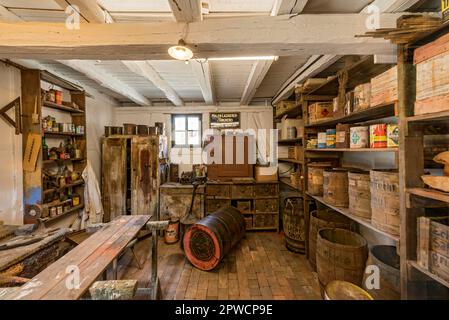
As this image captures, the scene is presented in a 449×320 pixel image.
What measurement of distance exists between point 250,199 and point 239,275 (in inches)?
59.3

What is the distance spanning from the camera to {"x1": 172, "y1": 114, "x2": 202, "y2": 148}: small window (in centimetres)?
486

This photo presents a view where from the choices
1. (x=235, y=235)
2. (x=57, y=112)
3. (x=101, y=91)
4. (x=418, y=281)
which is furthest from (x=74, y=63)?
(x=418, y=281)

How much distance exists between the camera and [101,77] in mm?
2984

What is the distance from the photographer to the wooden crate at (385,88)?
1.51m

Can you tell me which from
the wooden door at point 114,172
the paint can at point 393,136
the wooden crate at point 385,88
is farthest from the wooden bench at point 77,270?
the wooden crate at point 385,88

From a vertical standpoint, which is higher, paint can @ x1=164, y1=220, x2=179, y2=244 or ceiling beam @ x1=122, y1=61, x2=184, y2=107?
ceiling beam @ x1=122, y1=61, x2=184, y2=107

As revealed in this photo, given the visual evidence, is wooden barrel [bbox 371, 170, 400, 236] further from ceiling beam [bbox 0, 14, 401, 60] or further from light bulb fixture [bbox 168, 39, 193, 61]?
light bulb fixture [bbox 168, 39, 193, 61]

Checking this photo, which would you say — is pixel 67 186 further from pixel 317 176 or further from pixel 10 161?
pixel 317 176

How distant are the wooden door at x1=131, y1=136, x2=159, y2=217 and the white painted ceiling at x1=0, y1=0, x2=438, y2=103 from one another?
1.03 metres

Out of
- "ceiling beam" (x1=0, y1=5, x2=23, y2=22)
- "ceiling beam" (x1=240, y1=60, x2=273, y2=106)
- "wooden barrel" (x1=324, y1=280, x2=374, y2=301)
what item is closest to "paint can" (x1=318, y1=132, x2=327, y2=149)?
"ceiling beam" (x1=240, y1=60, x2=273, y2=106)

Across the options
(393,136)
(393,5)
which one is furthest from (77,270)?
(393,5)

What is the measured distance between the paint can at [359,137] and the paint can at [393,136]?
0.76 feet

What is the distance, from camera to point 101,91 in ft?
13.7
